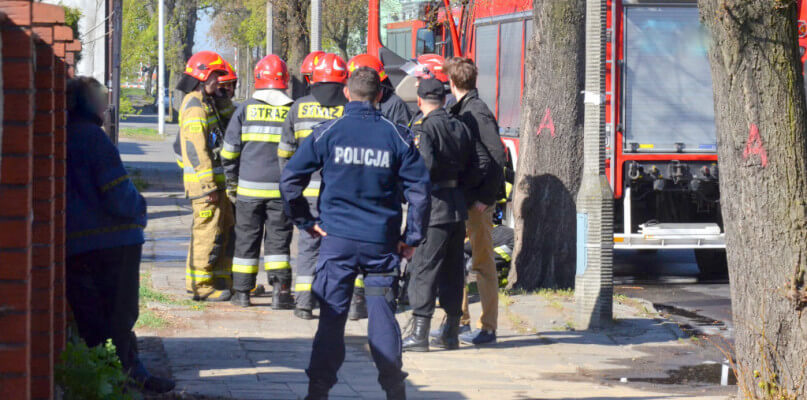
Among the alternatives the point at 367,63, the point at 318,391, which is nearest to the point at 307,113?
the point at 367,63

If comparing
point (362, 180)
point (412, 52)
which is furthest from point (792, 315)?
point (412, 52)

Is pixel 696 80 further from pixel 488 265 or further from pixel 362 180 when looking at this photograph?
pixel 362 180

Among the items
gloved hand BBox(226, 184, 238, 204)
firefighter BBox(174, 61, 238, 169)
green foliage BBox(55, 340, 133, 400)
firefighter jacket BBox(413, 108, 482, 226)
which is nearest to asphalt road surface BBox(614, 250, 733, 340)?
firefighter jacket BBox(413, 108, 482, 226)

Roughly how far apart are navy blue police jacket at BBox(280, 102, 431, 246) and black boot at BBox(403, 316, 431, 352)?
65.6 inches

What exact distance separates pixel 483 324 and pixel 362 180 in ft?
8.07

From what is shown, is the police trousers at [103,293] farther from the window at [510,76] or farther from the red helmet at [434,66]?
the window at [510,76]

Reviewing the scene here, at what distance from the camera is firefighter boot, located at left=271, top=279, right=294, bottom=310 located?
333 inches

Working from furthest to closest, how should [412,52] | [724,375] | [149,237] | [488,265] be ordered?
[412,52] < [149,237] < [488,265] < [724,375]

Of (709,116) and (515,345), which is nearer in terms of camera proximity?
(515,345)

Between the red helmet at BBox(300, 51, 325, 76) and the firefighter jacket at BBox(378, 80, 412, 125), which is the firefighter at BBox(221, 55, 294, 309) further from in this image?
the firefighter jacket at BBox(378, 80, 412, 125)

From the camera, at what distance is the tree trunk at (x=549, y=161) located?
949 cm

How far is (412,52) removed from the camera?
15750 mm

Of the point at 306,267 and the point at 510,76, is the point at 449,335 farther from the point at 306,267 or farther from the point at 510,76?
the point at 510,76

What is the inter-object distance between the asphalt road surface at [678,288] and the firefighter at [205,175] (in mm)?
3777
